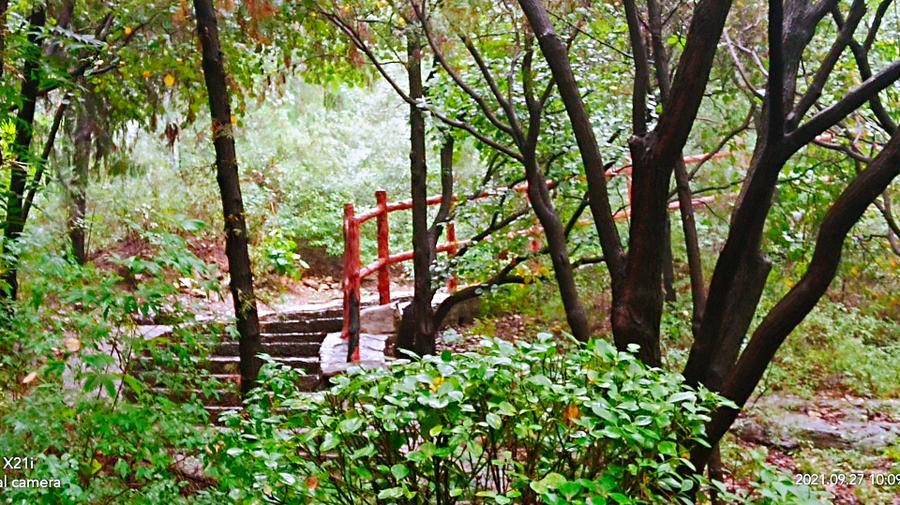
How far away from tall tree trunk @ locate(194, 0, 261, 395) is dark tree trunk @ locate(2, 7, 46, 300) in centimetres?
87

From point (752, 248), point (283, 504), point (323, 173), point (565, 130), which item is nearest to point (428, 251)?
point (565, 130)

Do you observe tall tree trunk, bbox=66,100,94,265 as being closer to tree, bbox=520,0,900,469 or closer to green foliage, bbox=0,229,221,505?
green foliage, bbox=0,229,221,505

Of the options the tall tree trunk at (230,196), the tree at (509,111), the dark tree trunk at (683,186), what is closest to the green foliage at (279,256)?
the tree at (509,111)

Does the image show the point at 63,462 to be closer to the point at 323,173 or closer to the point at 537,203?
the point at 537,203

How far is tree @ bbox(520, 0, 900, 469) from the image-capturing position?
3318 millimetres

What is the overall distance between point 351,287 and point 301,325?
5.20 feet

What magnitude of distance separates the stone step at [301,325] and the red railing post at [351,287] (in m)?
0.67

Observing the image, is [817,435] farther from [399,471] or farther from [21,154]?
[21,154]

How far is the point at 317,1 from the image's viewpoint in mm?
6320

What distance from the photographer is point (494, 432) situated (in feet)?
8.17

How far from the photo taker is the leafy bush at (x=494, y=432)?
2.31 meters

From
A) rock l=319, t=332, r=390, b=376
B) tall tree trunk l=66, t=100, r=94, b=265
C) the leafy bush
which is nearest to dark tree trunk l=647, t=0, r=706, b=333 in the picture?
the leafy bush

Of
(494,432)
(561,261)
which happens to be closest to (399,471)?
(494,432)

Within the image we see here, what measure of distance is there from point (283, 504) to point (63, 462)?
1209mm
